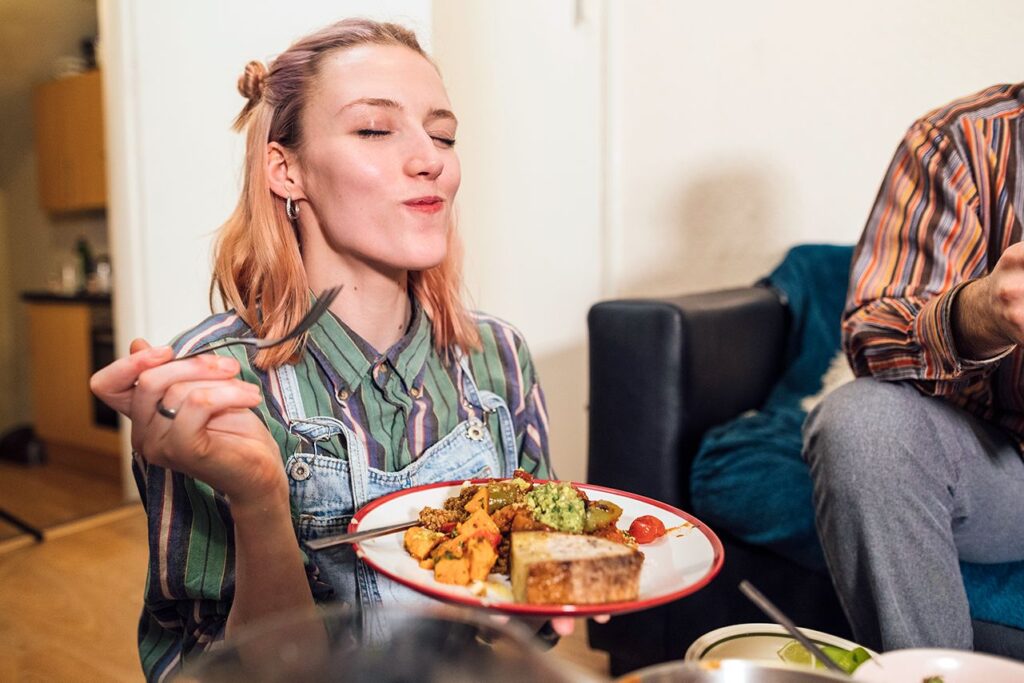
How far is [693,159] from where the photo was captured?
8.42 ft

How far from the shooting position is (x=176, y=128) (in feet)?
6.64

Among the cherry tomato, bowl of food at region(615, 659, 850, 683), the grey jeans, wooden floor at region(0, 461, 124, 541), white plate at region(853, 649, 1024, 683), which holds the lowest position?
wooden floor at region(0, 461, 124, 541)

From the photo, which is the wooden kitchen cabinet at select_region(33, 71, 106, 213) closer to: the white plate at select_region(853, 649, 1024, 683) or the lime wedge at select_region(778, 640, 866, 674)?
the lime wedge at select_region(778, 640, 866, 674)

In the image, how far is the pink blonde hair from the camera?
3.12ft

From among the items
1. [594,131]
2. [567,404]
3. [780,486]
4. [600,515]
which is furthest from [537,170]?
[600,515]

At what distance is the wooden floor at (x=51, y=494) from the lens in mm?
2920

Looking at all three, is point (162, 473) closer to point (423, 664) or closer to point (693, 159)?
point (423, 664)

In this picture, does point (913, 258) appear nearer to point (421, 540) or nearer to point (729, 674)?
point (421, 540)

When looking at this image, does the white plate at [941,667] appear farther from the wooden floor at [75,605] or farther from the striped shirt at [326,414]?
the wooden floor at [75,605]

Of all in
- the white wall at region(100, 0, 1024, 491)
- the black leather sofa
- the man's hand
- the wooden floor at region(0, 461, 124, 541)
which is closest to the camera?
the man's hand

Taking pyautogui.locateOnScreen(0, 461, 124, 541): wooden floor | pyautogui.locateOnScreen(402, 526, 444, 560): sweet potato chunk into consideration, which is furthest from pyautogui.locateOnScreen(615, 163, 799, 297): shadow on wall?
pyautogui.locateOnScreen(0, 461, 124, 541): wooden floor

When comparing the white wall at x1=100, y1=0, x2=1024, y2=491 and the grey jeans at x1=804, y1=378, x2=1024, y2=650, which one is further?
the white wall at x1=100, y1=0, x2=1024, y2=491

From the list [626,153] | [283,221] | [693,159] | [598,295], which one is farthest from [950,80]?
[283,221]

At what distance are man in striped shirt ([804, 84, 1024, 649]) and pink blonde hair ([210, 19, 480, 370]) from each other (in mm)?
560
